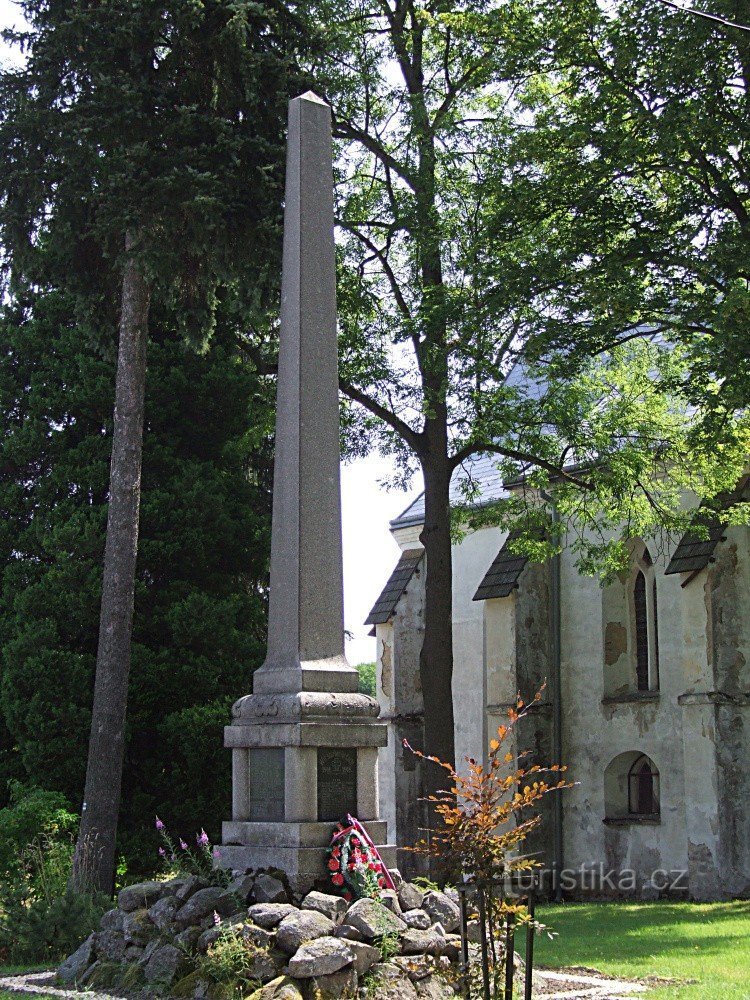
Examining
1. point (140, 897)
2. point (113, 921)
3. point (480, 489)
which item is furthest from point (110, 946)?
point (480, 489)

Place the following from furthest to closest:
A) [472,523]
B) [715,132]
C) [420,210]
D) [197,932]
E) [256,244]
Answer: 1. [472,523]
2. [420,210]
3. [256,244]
4. [715,132]
5. [197,932]

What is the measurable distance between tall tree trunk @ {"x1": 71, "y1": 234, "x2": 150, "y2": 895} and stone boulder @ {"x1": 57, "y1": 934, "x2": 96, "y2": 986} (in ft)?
15.9

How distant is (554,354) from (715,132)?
3354mm

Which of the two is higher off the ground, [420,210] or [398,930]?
[420,210]

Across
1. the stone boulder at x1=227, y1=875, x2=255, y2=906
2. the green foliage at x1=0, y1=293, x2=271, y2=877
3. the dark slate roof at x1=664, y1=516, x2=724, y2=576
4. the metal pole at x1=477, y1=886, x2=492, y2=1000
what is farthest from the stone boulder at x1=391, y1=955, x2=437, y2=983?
the dark slate roof at x1=664, y1=516, x2=724, y2=576

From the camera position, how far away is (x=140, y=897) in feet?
27.5

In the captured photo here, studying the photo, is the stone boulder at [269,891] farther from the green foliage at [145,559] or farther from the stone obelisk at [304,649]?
the green foliage at [145,559]

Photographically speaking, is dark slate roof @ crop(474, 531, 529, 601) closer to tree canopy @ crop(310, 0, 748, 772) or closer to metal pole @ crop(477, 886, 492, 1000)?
tree canopy @ crop(310, 0, 748, 772)

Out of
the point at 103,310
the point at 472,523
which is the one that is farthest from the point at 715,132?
the point at 103,310

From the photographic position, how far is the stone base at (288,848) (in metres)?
8.18

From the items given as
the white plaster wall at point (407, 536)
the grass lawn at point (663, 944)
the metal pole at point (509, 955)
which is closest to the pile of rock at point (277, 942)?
the metal pole at point (509, 955)

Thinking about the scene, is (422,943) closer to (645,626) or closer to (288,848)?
(288,848)

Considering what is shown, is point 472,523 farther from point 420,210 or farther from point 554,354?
point 420,210

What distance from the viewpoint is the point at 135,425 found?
1476cm
